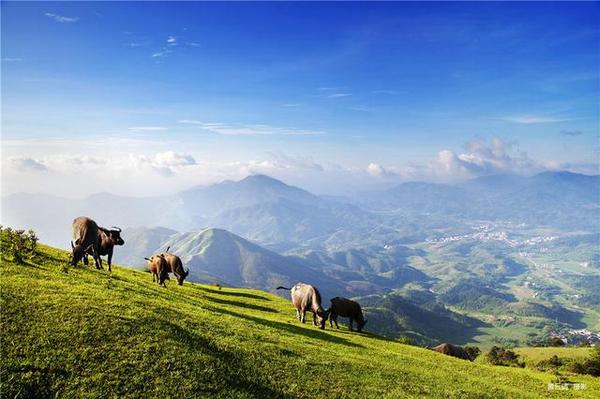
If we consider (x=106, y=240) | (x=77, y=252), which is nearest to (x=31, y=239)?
(x=77, y=252)

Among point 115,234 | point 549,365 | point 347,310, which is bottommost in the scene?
point 549,365

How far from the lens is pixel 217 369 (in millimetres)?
15219

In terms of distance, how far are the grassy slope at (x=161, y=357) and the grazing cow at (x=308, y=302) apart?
8.11 m

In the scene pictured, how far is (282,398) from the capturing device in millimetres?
14664

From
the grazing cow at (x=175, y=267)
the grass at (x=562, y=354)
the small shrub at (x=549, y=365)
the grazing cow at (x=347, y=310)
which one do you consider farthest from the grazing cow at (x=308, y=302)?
the grass at (x=562, y=354)

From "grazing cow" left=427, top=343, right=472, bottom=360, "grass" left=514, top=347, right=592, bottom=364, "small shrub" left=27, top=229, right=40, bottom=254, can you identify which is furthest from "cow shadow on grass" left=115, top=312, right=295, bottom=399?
"grass" left=514, top=347, right=592, bottom=364

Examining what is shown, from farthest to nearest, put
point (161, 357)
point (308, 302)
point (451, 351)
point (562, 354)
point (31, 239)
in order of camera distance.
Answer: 1. point (562, 354)
2. point (451, 351)
3. point (308, 302)
4. point (31, 239)
5. point (161, 357)

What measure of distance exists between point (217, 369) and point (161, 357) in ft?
7.65

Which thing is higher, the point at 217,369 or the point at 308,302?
the point at 308,302

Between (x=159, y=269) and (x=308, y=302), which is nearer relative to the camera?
A: (x=308, y=302)

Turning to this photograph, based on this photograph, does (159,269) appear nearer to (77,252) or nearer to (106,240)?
(106,240)

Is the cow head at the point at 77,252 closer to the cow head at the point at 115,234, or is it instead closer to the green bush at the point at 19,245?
the green bush at the point at 19,245

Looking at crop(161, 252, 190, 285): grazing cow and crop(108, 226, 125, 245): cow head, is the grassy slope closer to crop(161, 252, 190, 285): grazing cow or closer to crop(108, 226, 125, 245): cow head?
crop(108, 226, 125, 245): cow head

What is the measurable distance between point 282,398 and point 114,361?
262 inches
